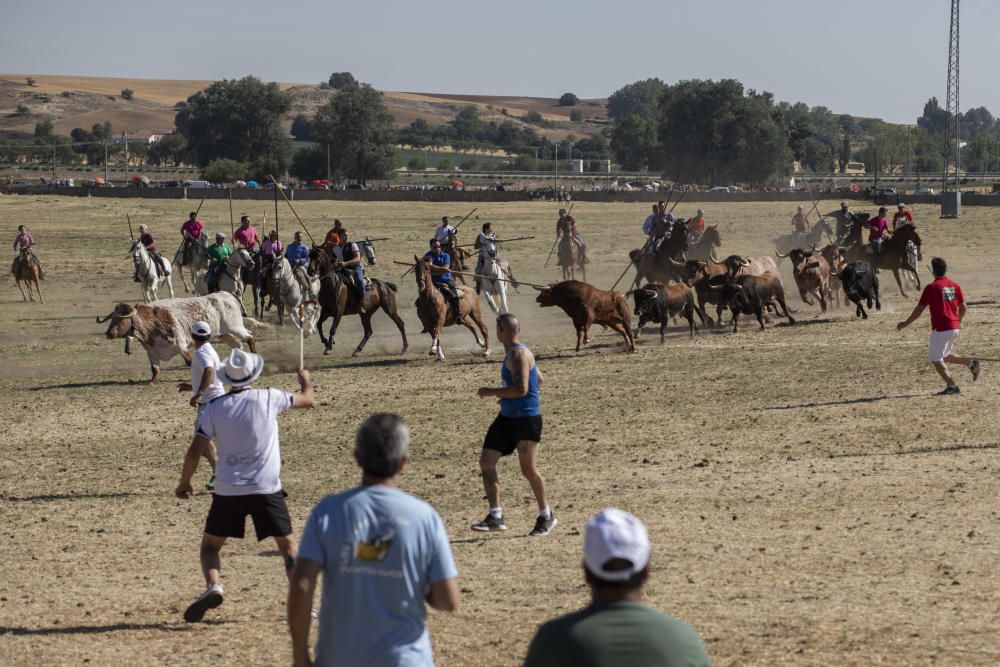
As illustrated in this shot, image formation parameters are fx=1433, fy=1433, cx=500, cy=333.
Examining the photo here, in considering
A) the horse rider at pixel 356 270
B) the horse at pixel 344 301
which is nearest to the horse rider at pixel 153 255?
the horse at pixel 344 301

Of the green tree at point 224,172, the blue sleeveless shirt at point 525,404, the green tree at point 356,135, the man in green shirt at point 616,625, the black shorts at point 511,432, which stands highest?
the green tree at point 356,135

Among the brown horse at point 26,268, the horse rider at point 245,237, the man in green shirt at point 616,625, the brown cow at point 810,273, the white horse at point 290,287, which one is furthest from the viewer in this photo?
the brown horse at point 26,268

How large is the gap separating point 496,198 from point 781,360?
61.9 meters

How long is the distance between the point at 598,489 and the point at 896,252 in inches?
846

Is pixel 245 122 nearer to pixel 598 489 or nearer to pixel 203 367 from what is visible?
pixel 598 489

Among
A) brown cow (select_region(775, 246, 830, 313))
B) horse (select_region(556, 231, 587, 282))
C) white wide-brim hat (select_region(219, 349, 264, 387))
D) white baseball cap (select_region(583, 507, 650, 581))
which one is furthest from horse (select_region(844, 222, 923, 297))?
white baseball cap (select_region(583, 507, 650, 581))

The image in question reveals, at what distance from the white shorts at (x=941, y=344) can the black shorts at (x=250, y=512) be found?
11.0 metres

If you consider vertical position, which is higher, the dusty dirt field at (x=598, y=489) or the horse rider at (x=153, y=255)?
the horse rider at (x=153, y=255)

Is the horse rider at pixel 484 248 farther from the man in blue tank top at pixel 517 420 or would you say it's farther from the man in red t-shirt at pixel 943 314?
the man in blue tank top at pixel 517 420

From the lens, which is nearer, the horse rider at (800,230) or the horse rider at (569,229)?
the horse rider at (569,229)

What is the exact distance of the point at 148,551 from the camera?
12125 millimetres

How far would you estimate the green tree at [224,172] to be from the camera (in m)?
121

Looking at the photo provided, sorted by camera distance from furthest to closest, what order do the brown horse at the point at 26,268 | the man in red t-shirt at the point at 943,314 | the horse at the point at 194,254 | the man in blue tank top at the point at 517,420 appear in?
the brown horse at the point at 26,268, the horse at the point at 194,254, the man in red t-shirt at the point at 943,314, the man in blue tank top at the point at 517,420

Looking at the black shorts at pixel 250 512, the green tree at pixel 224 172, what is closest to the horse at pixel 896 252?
the black shorts at pixel 250 512
